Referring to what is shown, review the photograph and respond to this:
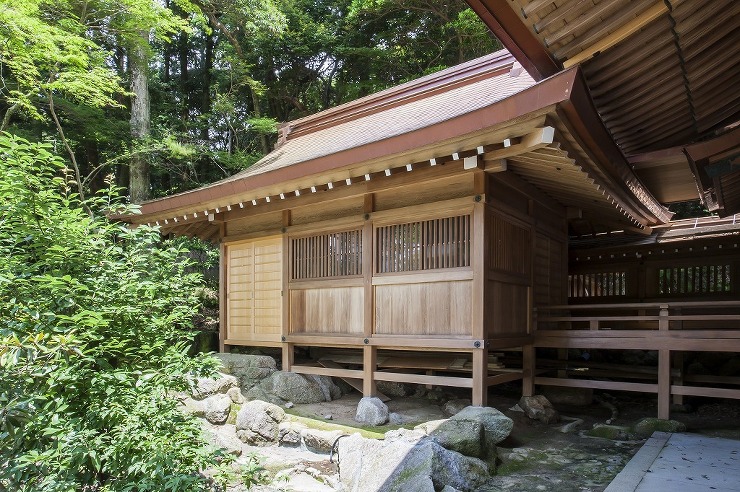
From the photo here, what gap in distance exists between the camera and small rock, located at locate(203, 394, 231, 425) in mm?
7109

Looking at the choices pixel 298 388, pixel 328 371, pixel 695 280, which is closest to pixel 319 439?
pixel 328 371

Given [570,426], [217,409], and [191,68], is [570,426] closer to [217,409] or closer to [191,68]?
[217,409]

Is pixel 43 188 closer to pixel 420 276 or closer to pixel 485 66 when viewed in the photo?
pixel 420 276

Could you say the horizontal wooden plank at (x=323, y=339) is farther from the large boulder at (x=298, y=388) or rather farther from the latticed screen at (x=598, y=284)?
the latticed screen at (x=598, y=284)

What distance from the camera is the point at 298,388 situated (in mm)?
8125

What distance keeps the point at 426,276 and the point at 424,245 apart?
414 millimetres

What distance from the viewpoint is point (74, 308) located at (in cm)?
371

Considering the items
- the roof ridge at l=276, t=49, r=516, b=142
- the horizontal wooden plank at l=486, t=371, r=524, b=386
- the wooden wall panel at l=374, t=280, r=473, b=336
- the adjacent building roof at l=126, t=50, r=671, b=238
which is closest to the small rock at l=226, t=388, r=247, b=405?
the wooden wall panel at l=374, t=280, r=473, b=336

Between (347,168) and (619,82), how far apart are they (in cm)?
308

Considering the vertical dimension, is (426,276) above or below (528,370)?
above

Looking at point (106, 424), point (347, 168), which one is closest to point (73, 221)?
point (106, 424)

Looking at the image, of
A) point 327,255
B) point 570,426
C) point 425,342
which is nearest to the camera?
point 425,342

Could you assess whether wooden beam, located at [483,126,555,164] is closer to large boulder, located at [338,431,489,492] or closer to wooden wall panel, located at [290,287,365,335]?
wooden wall panel, located at [290,287,365,335]

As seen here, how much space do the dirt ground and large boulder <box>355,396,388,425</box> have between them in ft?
0.41
